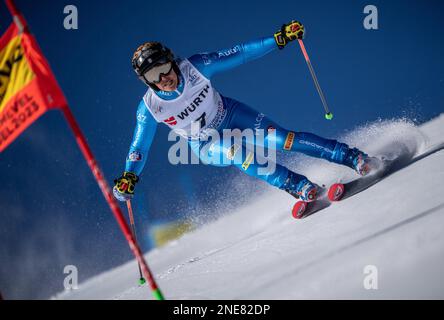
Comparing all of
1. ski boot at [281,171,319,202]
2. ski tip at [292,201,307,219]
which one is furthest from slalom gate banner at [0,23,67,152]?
ski tip at [292,201,307,219]

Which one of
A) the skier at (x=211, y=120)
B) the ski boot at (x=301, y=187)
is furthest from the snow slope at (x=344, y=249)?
the skier at (x=211, y=120)

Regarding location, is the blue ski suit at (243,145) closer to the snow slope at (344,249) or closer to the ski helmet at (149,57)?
the ski helmet at (149,57)

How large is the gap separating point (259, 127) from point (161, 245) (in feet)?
9.22

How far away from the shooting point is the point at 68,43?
6.02 m

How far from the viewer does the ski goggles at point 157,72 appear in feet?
11.4

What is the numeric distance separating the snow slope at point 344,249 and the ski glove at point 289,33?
1528 millimetres

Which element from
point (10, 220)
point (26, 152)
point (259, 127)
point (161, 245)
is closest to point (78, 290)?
point (161, 245)

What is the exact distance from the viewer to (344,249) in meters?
2.40

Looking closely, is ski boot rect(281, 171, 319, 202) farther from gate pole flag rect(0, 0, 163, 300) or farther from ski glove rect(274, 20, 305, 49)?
gate pole flag rect(0, 0, 163, 300)

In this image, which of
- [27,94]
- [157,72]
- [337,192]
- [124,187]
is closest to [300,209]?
[337,192]

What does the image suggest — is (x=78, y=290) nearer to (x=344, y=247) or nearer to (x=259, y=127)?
(x=259, y=127)

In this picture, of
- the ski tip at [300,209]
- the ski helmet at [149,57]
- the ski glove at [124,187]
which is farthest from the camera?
the ski tip at [300,209]

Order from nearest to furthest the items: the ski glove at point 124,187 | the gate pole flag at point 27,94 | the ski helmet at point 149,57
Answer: the gate pole flag at point 27,94
the ski helmet at point 149,57
the ski glove at point 124,187
